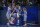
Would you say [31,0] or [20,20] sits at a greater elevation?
[31,0]

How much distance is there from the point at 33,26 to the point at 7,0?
4.19 ft

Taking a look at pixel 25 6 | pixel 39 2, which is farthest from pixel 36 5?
pixel 25 6

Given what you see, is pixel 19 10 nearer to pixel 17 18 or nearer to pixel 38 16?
pixel 17 18

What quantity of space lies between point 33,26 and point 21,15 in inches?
22.3

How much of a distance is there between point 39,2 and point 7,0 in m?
1.11

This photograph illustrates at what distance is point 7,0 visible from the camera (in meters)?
3.83

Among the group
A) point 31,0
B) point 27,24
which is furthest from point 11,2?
point 27,24

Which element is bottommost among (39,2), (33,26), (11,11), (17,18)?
(33,26)

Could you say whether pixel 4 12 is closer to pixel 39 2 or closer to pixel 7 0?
pixel 7 0

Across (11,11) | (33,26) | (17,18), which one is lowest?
(33,26)

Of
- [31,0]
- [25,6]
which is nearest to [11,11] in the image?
[25,6]

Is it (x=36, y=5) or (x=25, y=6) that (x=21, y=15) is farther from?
(x=36, y=5)

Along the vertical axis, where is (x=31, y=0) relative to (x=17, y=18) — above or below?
above

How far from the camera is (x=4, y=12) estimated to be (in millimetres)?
3861
